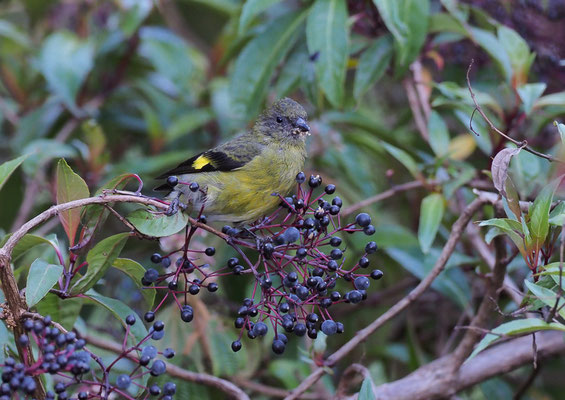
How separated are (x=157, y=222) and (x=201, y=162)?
96 centimetres

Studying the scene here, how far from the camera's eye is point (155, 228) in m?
2.02

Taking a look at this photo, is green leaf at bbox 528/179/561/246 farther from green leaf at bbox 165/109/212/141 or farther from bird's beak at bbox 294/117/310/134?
green leaf at bbox 165/109/212/141

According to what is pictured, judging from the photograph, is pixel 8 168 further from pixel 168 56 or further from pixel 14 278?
pixel 168 56

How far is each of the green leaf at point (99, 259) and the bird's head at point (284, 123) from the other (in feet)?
4.35

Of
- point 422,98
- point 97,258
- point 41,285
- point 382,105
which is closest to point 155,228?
point 97,258

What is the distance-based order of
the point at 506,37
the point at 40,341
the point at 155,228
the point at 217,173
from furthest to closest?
the point at 506,37
the point at 217,173
the point at 155,228
the point at 40,341

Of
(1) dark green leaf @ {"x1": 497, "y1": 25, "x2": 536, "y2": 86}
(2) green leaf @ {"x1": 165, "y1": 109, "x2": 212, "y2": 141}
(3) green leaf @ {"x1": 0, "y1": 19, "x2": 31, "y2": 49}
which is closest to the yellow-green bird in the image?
(2) green leaf @ {"x1": 165, "y1": 109, "x2": 212, "y2": 141}

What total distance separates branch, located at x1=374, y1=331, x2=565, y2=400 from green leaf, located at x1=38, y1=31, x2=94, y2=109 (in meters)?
2.29

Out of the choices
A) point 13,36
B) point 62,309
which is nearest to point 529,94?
point 62,309

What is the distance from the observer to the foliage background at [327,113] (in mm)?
3242

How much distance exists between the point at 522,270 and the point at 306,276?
6.18 feet

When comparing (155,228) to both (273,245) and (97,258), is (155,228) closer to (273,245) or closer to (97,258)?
(97,258)

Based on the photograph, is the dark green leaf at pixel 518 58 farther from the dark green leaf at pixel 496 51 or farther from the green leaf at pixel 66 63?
the green leaf at pixel 66 63

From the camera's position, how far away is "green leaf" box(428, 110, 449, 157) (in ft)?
10.5
